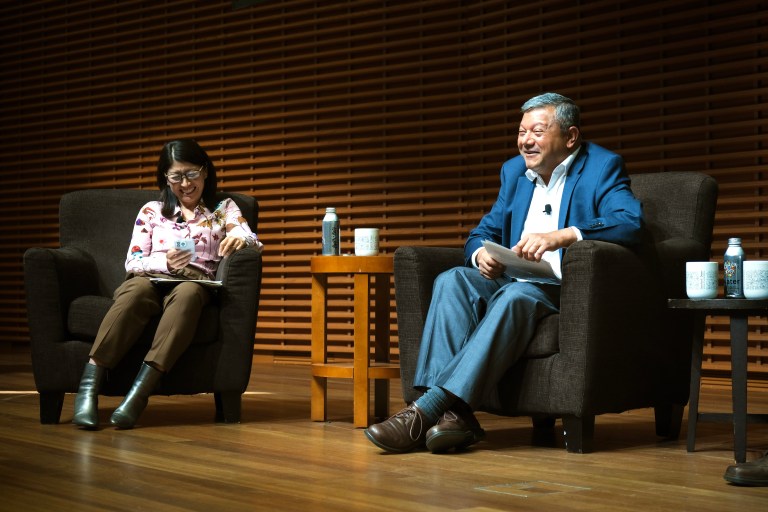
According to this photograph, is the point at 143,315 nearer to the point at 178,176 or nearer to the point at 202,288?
the point at 202,288

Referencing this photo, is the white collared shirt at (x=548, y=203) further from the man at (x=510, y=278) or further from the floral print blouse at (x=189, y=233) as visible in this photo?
the floral print blouse at (x=189, y=233)

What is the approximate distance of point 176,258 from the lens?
4.07m

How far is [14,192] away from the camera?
30.9 ft

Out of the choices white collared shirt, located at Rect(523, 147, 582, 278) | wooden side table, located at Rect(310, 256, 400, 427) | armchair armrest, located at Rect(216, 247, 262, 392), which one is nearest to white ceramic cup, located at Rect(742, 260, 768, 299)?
white collared shirt, located at Rect(523, 147, 582, 278)

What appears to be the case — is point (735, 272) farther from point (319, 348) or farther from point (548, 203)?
point (319, 348)

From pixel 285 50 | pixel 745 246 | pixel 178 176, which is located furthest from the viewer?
pixel 285 50

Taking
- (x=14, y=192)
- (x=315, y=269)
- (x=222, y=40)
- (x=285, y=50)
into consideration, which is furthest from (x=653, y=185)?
(x=14, y=192)

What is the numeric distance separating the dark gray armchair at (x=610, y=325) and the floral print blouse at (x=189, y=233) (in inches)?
35.5

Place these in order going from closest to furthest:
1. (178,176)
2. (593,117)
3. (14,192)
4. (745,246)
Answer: (178,176), (745,246), (593,117), (14,192)

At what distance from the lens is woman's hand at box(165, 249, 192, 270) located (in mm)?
4062

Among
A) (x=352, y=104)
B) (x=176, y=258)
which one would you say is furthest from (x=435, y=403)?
(x=352, y=104)

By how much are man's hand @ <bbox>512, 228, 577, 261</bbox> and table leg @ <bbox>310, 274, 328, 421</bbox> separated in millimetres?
1042

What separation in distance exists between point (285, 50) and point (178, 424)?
4.24 meters

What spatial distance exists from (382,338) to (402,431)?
1.00 metres
